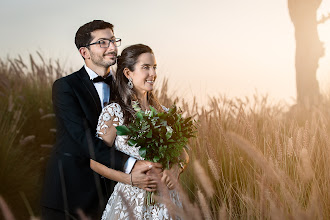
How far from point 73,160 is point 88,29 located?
3.44 ft

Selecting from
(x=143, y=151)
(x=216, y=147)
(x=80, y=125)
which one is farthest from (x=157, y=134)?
(x=216, y=147)

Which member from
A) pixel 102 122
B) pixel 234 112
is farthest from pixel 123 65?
pixel 234 112

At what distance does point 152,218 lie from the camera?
8.65 ft

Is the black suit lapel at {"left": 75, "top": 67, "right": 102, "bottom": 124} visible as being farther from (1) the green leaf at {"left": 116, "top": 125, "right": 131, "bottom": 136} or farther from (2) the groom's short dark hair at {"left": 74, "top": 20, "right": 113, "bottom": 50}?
(1) the green leaf at {"left": 116, "top": 125, "right": 131, "bottom": 136}

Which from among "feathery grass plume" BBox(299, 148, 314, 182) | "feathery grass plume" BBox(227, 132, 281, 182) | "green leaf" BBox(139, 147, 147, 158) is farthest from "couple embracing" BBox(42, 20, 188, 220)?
"feathery grass plume" BBox(299, 148, 314, 182)

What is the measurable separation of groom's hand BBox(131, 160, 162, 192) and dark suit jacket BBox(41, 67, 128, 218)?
24.8 inches

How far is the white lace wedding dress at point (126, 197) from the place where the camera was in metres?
2.62

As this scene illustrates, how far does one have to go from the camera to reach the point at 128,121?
266 centimetres

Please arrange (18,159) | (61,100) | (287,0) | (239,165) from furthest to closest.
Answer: (287,0) < (18,159) < (239,165) < (61,100)

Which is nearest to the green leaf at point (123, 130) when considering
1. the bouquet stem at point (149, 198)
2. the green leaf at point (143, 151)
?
the green leaf at point (143, 151)

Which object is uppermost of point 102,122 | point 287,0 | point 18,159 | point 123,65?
point 287,0

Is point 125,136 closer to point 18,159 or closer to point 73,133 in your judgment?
point 73,133

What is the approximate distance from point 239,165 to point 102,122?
61.7 inches

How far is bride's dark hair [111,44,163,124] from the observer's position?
2719 mm
